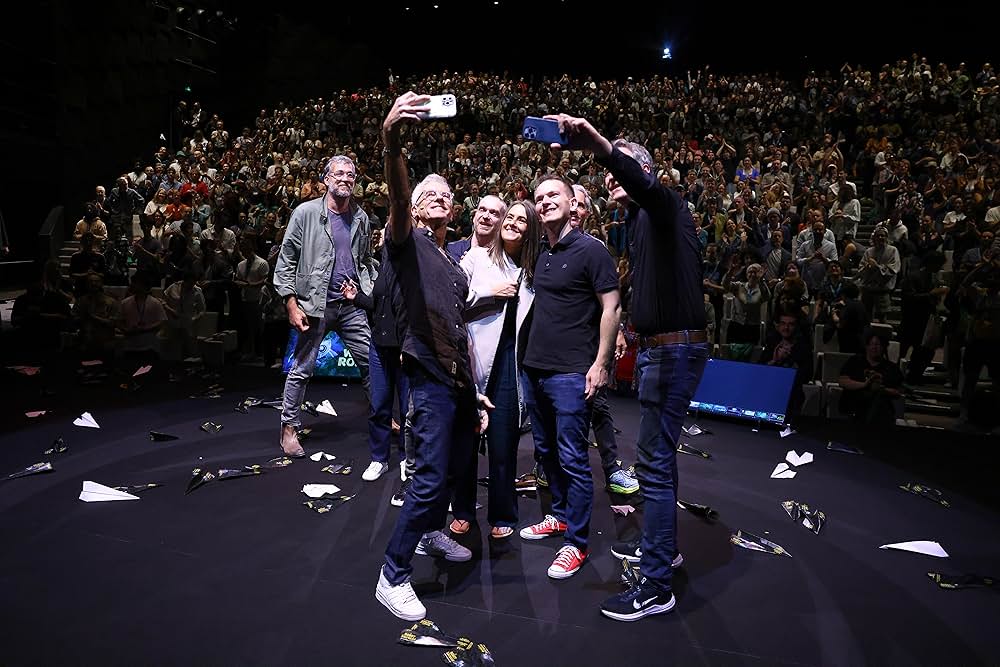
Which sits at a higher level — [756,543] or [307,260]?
[307,260]

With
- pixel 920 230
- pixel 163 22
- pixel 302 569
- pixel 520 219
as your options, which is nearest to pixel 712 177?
Answer: pixel 920 230

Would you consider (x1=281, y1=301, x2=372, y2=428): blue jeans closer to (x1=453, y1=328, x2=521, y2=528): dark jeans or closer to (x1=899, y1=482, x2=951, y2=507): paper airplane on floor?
(x1=453, y1=328, x2=521, y2=528): dark jeans

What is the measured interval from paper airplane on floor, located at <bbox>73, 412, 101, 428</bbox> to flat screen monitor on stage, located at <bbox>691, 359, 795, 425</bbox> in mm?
4787

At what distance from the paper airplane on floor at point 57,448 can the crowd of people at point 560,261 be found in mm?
1488

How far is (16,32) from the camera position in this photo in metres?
16.5

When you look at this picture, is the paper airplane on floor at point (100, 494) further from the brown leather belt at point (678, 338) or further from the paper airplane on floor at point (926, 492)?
the paper airplane on floor at point (926, 492)

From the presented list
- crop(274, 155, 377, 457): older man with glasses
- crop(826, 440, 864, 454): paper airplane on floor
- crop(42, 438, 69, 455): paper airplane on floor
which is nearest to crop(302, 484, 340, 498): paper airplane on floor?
crop(274, 155, 377, 457): older man with glasses

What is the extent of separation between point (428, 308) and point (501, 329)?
715mm

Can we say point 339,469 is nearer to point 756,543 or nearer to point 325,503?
point 325,503

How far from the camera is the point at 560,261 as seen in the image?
3465mm

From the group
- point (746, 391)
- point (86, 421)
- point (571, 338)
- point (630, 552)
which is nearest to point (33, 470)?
point (86, 421)

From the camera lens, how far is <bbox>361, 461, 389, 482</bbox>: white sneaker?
4617 millimetres

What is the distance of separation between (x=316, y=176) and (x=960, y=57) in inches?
750

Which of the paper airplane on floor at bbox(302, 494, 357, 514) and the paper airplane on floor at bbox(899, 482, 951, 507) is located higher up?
the paper airplane on floor at bbox(899, 482, 951, 507)
